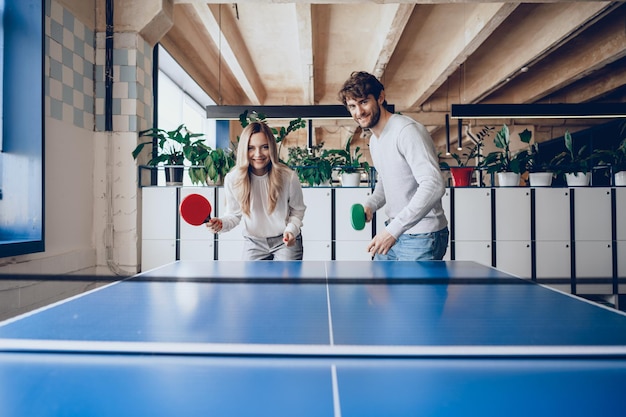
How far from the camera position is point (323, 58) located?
23.3 ft

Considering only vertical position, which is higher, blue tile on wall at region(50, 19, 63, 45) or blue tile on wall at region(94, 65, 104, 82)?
blue tile on wall at region(50, 19, 63, 45)

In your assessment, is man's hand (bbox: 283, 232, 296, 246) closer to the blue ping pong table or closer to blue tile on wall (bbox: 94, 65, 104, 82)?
the blue ping pong table

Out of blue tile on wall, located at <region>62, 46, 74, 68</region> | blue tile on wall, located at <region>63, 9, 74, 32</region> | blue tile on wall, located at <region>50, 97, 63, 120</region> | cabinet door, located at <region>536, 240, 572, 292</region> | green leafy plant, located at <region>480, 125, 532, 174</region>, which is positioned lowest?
cabinet door, located at <region>536, 240, 572, 292</region>

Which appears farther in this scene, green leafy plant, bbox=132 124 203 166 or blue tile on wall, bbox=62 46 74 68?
green leafy plant, bbox=132 124 203 166

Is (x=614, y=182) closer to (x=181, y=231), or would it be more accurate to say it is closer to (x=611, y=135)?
(x=181, y=231)

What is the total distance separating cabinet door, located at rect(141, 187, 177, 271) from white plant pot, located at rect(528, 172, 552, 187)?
132 inches

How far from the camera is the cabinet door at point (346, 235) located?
13.0 feet

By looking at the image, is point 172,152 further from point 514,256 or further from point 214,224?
point 514,256

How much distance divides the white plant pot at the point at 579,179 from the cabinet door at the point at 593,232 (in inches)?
2.6

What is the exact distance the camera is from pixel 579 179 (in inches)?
156

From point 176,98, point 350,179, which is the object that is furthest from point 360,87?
point 176,98

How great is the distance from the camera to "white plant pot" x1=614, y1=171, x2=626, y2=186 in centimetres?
395

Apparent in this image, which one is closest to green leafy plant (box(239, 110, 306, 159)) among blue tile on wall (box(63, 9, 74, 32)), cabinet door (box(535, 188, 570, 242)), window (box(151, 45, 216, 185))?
window (box(151, 45, 216, 185))

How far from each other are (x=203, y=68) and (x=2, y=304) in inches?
200
